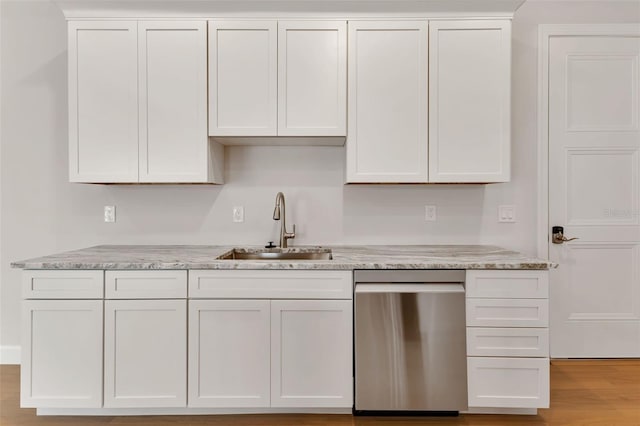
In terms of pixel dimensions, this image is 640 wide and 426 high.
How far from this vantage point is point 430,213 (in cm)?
307

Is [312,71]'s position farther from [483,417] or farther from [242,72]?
[483,417]

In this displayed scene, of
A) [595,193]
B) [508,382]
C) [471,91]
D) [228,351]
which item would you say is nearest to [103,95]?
[228,351]

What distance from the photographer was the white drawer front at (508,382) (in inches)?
89.7

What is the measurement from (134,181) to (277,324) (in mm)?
1242

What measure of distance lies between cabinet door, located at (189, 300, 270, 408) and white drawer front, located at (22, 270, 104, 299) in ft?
→ 1.67

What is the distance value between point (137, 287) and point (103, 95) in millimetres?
1196

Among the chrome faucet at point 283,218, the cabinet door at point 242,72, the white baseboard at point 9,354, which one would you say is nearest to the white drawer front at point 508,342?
the chrome faucet at point 283,218

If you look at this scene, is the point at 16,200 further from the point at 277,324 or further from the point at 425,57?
the point at 425,57

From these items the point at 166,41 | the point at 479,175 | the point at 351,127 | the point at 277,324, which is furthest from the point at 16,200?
the point at 479,175

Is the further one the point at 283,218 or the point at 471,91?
the point at 283,218

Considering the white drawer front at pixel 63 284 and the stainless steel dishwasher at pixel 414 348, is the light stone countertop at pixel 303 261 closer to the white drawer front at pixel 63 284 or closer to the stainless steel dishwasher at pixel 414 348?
the white drawer front at pixel 63 284

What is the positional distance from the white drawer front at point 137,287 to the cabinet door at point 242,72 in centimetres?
94

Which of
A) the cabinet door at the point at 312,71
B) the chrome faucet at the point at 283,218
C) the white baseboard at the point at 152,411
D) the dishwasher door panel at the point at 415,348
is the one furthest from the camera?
the chrome faucet at the point at 283,218

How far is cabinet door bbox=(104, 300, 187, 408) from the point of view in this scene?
7.56ft
